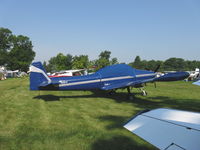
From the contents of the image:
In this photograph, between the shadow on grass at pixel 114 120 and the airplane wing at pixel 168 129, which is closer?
the airplane wing at pixel 168 129

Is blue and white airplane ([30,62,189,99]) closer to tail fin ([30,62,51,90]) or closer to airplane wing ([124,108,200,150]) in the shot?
tail fin ([30,62,51,90])

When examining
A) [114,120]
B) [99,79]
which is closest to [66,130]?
[114,120]

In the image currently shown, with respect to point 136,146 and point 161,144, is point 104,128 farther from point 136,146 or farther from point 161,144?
point 161,144

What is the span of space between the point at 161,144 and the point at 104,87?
10764 millimetres

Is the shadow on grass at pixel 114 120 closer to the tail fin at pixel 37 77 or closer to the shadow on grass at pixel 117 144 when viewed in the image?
the shadow on grass at pixel 117 144

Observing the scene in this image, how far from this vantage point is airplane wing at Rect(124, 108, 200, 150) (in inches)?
66.6

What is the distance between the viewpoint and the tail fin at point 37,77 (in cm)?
1127

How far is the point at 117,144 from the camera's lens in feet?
16.9

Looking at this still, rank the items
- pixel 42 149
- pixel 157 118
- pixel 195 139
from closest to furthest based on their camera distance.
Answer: pixel 195 139 → pixel 157 118 → pixel 42 149

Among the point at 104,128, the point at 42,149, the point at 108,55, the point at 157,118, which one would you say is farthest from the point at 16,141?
the point at 108,55

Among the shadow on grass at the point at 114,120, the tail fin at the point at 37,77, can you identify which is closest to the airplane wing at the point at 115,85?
the tail fin at the point at 37,77

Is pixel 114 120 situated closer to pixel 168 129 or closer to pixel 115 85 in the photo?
pixel 115 85

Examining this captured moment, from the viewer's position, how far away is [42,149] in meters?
4.88

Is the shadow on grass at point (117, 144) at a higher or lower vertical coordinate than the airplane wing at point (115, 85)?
lower
